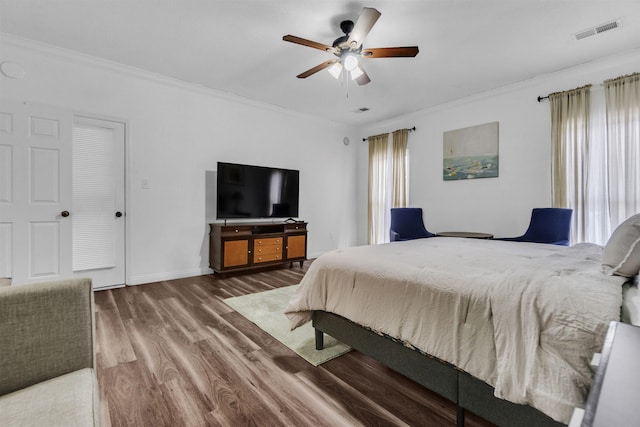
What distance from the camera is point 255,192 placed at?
463cm

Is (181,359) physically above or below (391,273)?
below

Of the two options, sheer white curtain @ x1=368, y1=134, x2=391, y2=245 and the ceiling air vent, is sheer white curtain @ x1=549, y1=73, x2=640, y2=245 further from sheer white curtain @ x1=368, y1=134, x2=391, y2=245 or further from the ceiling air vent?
sheer white curtain @ x1=368, y1=134, x2=391, y2=245

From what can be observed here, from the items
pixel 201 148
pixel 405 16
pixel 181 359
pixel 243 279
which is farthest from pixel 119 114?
pixel 405 16

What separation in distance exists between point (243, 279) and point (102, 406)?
2.58 meters

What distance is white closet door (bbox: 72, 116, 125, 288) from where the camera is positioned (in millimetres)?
3406

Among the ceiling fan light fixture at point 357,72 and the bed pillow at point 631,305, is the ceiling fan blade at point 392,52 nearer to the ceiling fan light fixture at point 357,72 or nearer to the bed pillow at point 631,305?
the ceiling fan light fixture at point 357,72

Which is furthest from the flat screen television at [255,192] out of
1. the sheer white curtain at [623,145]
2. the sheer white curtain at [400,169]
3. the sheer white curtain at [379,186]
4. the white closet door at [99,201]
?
the sheer white curtain at [623,145]

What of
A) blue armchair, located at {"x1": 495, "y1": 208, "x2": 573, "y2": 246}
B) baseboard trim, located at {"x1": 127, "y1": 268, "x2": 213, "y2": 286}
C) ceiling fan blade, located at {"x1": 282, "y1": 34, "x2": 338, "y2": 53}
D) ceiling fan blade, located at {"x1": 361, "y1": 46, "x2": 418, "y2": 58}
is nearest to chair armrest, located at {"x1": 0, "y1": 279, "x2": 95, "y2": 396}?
ceiling fan blade, located at {"x1": 282, "y1": 34, "x2": 338, "y2": 53}

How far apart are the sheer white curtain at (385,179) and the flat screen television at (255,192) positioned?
1.71m

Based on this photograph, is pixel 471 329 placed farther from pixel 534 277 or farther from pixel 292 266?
pixel 292 266

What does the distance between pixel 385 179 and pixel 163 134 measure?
391cm

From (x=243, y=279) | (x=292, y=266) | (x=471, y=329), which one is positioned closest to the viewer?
(x=471, y=329)

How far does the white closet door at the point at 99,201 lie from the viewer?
3.41 meters

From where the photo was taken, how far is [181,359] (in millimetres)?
2012
